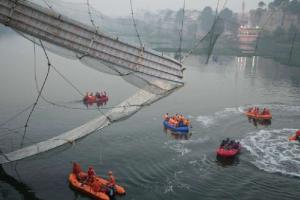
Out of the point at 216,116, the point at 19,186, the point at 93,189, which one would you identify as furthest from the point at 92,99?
the point at 93,189

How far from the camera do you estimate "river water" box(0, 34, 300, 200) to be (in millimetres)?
27906

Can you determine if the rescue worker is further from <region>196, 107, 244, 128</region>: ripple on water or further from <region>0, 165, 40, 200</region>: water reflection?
<region>196, 107, 244, 128</region>: ripple on water

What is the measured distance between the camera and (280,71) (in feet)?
315

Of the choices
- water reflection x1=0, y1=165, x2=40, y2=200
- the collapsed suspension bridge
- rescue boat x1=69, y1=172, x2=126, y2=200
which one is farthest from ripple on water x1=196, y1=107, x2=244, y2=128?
water reflection x1=0, y1=165, x2=40, y2=200

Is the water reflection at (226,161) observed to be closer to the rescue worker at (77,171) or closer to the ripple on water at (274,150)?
the ripple on water at (274,150)

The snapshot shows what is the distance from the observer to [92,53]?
22906mm

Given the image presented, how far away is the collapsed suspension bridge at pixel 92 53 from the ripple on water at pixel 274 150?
1465 cm

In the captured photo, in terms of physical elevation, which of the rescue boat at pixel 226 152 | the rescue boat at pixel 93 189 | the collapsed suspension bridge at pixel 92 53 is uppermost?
the collapsed suspension bridge at pixel 92 53

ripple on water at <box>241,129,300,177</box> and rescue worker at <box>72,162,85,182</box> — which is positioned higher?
rescue worker at <box>72,162,85,182</box>

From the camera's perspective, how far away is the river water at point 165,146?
1099 inches

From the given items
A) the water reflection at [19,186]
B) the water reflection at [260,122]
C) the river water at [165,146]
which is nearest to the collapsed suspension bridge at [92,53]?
the water reflection at [19,186]

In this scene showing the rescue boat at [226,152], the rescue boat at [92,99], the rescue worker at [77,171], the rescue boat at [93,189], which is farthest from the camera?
the rescue boat at [92,99]

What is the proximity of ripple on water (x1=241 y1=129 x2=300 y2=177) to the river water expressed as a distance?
0.11 metres

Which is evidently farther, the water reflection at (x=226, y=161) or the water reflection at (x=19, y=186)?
the water reflection at (x=226, y=161)
